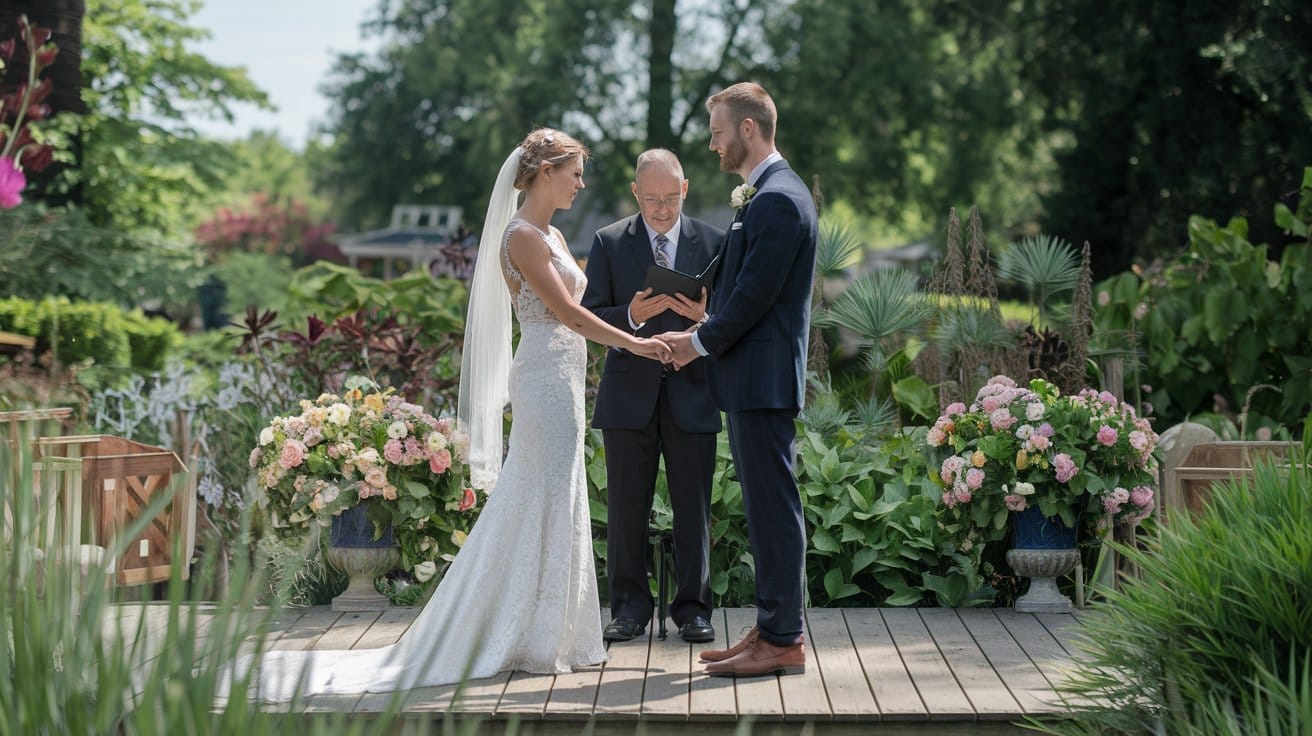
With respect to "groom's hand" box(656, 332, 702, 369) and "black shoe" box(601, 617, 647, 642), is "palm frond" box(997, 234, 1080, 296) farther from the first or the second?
"black shoe" box(601, 617, 647, 642)

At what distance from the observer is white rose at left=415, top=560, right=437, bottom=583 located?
5.68 metres

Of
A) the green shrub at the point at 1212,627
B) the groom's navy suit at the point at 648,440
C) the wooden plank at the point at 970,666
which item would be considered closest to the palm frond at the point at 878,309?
the wooden plank at the point at 970,666

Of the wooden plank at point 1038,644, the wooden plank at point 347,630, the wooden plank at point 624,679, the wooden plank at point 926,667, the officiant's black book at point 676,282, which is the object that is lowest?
the wooden plank at point 347,630

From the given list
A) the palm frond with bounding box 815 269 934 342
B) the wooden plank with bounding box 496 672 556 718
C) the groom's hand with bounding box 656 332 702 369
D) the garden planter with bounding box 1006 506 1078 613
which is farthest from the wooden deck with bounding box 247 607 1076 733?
the palm frond with bounding box 815 269 934 342

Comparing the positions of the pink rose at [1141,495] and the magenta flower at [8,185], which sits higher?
the magenta flower at [8,185]

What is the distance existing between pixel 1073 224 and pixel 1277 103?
3.10 m

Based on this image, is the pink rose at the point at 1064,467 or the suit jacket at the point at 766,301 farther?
the pink rose at the point at 1064,467

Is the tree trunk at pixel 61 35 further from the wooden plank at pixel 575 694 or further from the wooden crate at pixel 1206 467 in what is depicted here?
the wooden crate at pixel 1206 467

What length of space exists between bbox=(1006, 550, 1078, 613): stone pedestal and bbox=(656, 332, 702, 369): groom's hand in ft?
5.75

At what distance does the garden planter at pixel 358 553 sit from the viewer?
566 cm

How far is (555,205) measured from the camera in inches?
183

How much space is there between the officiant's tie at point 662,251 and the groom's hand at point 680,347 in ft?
1.55

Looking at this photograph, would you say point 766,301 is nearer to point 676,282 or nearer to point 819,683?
point 676,282

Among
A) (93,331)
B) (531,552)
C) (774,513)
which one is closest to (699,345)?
(774,513)
